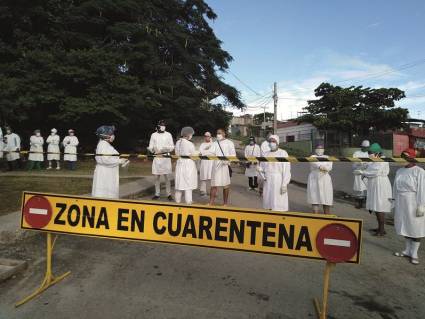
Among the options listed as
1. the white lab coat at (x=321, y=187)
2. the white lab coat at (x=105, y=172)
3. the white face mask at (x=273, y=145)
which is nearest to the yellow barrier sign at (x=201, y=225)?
the white lab coat at (x=105, y=172)

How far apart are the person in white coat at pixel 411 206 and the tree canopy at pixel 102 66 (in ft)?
51.2

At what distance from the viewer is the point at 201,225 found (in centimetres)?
365

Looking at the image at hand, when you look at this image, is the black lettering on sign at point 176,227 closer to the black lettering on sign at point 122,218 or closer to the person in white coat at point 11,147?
the black lettering on sign at point 122,218

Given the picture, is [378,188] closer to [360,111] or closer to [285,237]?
[285,237]

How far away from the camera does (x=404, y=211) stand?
18.1 feet

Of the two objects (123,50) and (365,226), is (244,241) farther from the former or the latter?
(123,50)

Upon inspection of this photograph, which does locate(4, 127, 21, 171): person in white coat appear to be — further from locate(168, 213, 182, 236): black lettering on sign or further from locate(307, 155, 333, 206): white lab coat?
locate(168, 213, 182, 236): black lettering on sign

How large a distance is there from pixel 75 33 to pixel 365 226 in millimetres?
21397

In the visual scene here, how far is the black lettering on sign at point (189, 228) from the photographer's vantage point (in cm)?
367

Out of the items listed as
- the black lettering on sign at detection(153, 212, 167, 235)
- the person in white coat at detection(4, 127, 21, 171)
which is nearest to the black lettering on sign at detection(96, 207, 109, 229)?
the black lettering on sign at detection(153, 212, 167, 235)

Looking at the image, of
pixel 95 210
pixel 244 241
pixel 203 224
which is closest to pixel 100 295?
pixel 95 210

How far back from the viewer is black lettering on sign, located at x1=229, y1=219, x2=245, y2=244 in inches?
140

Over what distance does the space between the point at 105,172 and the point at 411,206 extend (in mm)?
5229

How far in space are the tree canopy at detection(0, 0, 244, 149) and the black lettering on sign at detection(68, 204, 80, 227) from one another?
538 inches
